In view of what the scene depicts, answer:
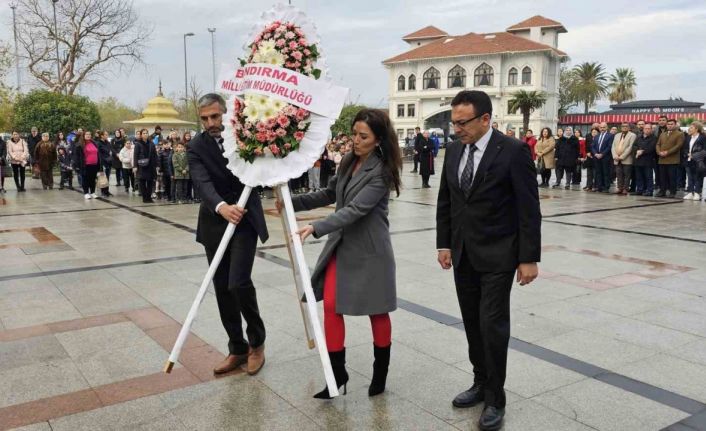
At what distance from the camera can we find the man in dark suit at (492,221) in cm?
312

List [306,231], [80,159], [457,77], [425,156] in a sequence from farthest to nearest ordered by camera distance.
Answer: [457,77]
[425,156]
[80,159]
[306,231]

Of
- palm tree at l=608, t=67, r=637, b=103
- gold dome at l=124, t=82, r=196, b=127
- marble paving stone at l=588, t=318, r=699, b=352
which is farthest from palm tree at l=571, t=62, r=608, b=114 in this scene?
marble paving stone at l=588, t=318, r=699, b=352

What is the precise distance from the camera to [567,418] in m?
3.32

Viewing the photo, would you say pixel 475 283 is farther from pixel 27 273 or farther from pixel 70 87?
pixel 70 87

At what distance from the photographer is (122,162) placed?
16.0 metres

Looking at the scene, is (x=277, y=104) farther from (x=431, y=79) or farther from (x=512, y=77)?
(x=431, y=79)

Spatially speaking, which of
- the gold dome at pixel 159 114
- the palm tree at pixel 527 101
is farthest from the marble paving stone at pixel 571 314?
the palm tree at pixel 527 101

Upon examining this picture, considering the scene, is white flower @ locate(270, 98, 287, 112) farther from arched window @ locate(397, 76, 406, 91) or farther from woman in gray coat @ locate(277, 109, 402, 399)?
arched window @ locate(397, 76, 406, 91)

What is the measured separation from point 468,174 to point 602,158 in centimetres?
1438

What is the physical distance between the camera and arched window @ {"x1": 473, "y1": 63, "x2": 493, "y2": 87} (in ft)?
208

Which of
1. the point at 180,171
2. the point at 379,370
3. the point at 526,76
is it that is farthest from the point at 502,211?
the point at 526,76

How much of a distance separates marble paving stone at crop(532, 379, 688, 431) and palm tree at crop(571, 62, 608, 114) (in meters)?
73.9

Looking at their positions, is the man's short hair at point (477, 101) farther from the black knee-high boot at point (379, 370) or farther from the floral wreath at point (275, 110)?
the black knee-high boot at point (379, 370)

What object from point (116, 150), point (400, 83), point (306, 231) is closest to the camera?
point (306, 231)
